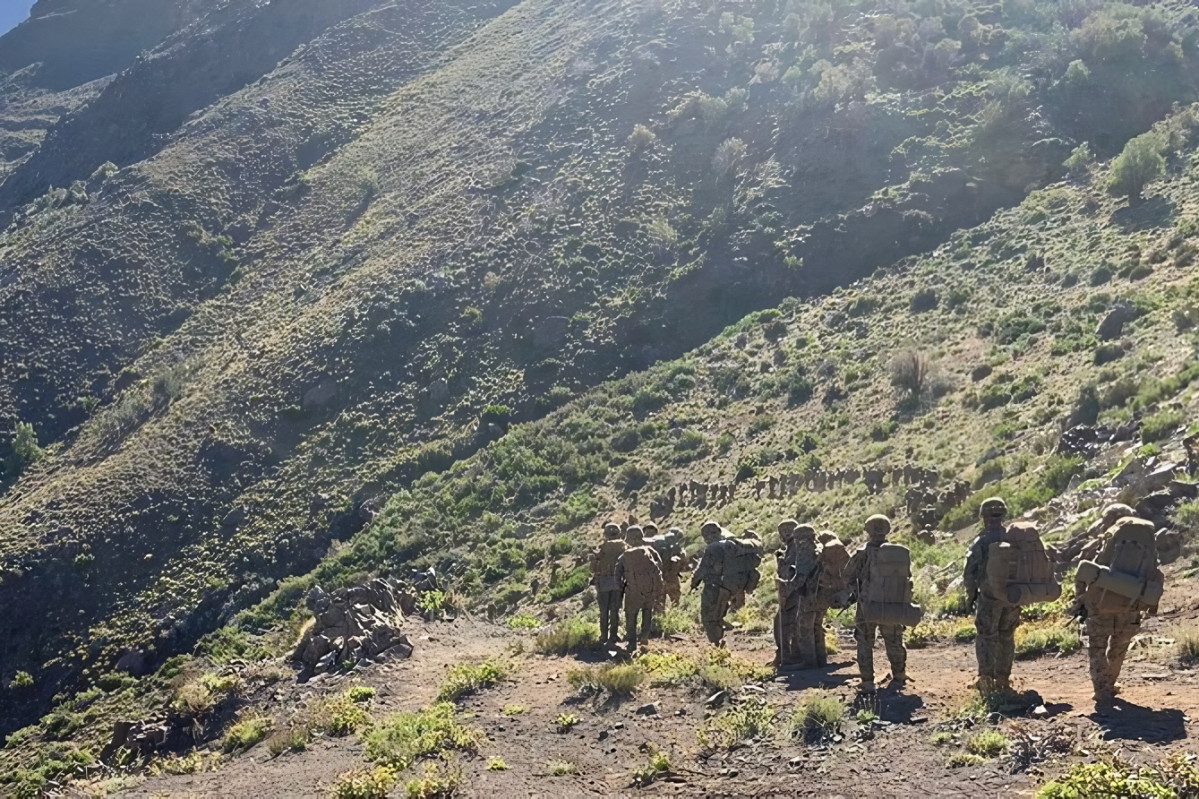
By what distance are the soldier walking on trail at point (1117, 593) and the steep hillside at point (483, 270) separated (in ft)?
59.2

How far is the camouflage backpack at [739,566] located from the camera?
14688 millimetres

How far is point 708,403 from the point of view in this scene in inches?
1582

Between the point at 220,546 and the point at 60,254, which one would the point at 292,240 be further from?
the point at 220,546

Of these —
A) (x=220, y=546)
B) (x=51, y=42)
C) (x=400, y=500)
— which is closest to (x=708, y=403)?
Result: (x=400, y=500)

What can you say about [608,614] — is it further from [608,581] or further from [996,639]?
[996,639]

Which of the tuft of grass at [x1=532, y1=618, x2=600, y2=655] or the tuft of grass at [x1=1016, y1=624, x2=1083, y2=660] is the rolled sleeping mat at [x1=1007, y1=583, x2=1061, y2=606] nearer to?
the tuft of grass at [x1=1016, y1=624, x2=1083, y2=660]

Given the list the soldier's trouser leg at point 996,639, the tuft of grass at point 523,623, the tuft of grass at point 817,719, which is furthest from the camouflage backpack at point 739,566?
Answer: the tuft of grass at point 523,623

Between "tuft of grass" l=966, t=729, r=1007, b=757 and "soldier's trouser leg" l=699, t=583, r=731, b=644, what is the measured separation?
224 inches

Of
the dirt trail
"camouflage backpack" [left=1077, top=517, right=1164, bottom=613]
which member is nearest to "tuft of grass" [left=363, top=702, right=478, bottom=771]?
the dirt trail

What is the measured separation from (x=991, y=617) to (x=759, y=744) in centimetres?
242

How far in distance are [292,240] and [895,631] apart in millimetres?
53959

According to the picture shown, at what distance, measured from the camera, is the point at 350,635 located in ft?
57.1

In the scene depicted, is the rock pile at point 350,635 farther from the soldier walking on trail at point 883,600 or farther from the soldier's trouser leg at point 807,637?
the soldier walking on trail at point 883,600

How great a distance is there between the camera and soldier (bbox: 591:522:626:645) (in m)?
15.8
